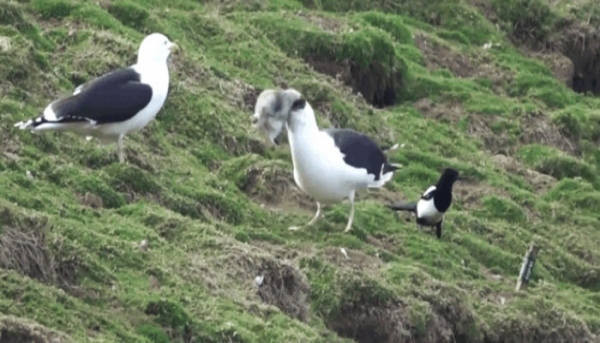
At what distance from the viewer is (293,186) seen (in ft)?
58.6

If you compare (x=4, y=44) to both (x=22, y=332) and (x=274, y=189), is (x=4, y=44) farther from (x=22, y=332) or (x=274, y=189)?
(x=22, y=332)

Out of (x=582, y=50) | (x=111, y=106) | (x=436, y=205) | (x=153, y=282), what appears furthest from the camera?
(x=582, y=50)

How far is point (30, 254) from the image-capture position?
12422 mm

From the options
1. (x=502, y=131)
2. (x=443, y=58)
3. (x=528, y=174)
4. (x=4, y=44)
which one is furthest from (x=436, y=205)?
(x=443, y=58)

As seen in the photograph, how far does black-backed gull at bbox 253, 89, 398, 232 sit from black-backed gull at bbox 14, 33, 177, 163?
41.5 inches

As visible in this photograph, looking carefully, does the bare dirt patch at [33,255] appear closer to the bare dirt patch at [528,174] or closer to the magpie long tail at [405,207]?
the magpie long tail at [405,207]

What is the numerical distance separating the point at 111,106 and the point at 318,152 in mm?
1910

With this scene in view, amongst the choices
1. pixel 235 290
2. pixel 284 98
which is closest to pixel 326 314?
pixel 235 290

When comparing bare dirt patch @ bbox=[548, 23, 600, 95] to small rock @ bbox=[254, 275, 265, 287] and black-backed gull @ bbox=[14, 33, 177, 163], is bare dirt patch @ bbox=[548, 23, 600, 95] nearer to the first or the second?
black-backed gull @ bbox=[14, 33, 177, 163]

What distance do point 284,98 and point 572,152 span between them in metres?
9.48

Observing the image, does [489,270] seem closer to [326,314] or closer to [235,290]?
[326,314]

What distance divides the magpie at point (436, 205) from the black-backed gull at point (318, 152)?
4.31ft

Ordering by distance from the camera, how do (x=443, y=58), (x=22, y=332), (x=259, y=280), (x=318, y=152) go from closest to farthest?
(x=22, y=332) < (x=259, y=280) < (x=318, y=152) < (x=443, y=58)

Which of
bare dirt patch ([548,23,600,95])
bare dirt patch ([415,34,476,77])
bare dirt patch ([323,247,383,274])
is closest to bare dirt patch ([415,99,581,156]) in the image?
bare dirt patch ([415,34,476,77])
